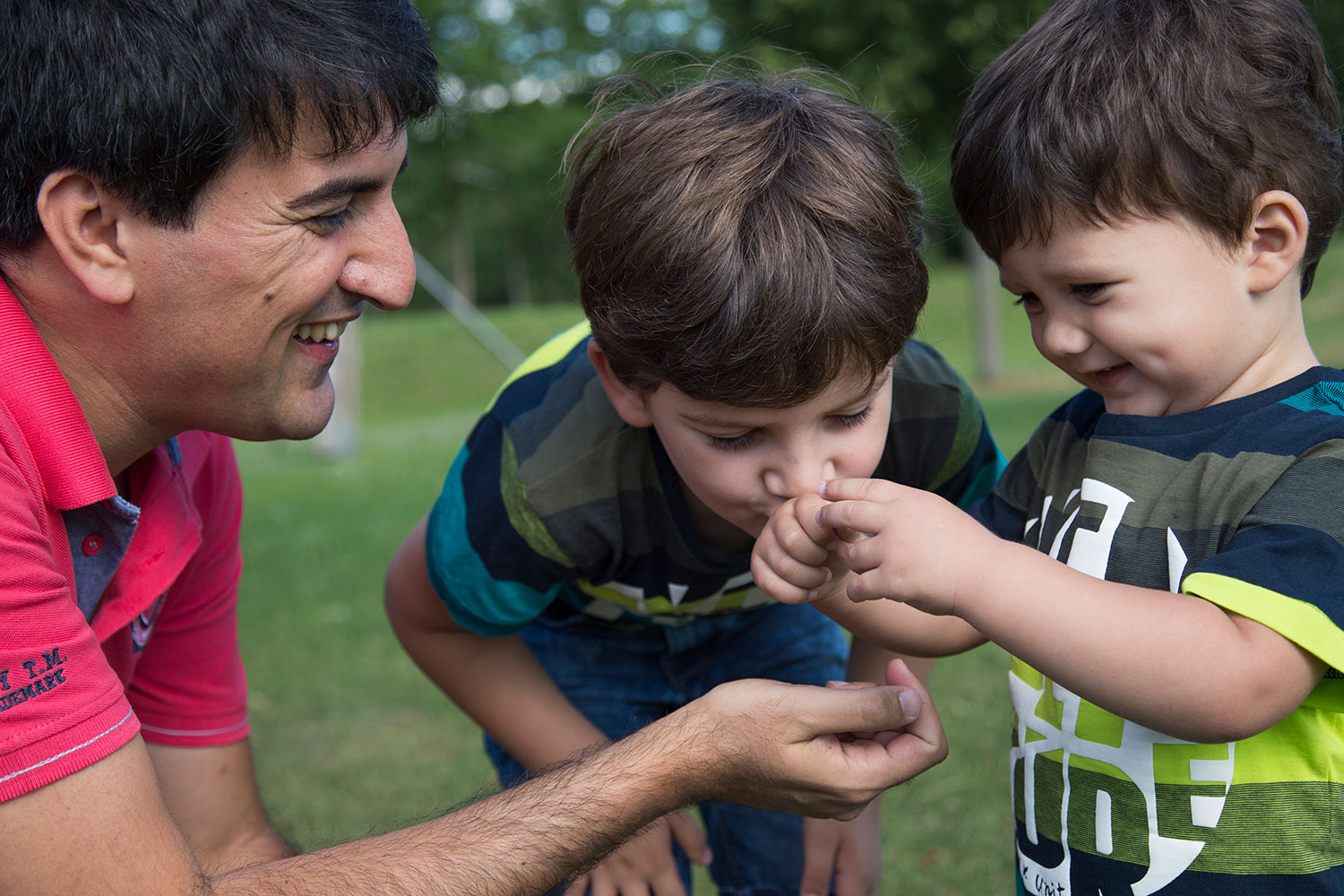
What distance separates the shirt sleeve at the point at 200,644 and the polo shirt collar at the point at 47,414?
0.62 m

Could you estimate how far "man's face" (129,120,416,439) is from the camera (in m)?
2.16

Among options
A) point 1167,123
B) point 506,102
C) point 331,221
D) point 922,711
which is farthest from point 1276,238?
point 506,102

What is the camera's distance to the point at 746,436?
2.10 meters

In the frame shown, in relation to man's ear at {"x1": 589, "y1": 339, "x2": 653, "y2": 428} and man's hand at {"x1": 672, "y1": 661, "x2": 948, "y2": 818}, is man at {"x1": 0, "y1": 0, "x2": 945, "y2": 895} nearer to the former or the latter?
man's hand at {"x1": 672, "y1": 661, "x2": 948, "y2": 818}

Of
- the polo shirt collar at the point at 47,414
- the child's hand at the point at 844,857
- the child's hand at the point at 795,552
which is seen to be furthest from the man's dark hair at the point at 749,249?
the child's hand at the point at 844,857

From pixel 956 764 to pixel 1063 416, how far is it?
2.30 meters

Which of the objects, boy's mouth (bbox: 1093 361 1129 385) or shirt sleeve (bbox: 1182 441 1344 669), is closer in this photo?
shirt sleeve (bbox: 1182 441 1344 669)

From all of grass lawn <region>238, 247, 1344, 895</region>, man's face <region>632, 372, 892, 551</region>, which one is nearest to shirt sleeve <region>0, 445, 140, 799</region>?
grass lawn <region>238, 247, 1344, 895</region>

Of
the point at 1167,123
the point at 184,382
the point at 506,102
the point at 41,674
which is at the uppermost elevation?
the point at 1167,123

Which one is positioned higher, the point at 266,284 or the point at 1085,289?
the point at 1085,289

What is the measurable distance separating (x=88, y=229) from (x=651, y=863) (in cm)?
178

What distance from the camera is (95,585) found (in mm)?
2260

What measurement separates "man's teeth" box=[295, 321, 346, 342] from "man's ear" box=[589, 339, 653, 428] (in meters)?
0.54

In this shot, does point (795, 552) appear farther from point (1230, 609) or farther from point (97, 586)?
point (97, 586)
